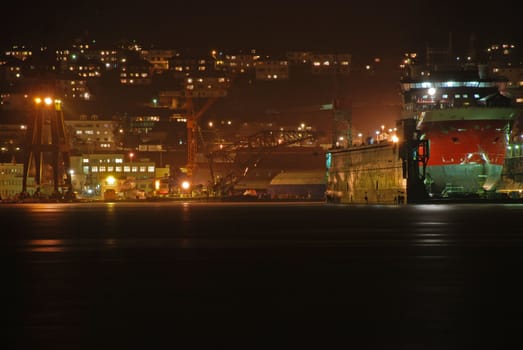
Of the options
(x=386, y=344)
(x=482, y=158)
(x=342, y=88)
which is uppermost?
(x=342, y=88)

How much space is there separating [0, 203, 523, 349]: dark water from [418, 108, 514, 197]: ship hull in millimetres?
44932

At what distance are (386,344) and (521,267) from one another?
9.08 meters

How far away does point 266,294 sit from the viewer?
1408cm

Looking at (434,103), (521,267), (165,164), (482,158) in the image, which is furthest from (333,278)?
(165,164)

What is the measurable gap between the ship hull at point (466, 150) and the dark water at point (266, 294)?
147 feet

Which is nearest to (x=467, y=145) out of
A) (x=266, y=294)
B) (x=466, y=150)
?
(x=466, y=150)

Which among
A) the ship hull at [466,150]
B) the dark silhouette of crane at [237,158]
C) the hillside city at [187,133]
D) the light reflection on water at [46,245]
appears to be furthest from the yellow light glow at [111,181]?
the light reflection on water at [46,245]

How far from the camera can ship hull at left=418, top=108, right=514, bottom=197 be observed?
231 ft

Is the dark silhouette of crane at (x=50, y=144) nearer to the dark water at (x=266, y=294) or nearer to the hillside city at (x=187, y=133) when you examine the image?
the hillside city at (x=187, y=133)

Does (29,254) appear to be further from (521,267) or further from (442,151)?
(442,151)

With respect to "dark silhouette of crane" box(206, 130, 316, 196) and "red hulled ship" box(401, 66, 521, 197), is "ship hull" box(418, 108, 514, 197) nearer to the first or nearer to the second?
"red hulled ship" box(401, 66, 521, 197)

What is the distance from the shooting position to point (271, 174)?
130250 millimetres

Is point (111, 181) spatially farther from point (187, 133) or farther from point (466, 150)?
point (466, 150)

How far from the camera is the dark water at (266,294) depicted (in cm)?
1063
